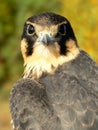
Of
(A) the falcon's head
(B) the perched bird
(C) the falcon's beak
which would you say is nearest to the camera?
(B) the perched bird

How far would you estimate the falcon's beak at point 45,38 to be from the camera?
248 inches

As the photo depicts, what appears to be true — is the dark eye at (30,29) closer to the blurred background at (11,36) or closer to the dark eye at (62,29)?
the dark eye at (62,29)

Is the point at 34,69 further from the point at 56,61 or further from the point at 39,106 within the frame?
the point at 39,106

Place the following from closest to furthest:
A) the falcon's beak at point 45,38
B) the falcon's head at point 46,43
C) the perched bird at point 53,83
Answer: the perched bird at point 53,83, the falcon's beak at point 45,38, the falcon's head at point 46,43

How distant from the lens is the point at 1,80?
16438mm

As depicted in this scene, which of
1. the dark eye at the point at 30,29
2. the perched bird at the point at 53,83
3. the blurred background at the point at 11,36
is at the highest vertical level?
the dark eye at the point at 30,29

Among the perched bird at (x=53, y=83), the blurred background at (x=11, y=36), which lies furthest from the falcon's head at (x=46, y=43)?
the blurred background at (x=11, y=36)

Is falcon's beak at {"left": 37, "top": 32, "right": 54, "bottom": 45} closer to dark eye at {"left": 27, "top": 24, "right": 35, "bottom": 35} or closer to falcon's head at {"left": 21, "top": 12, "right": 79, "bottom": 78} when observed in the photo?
falcon's head at {"left": 21, "top": 12, "right": 79, "bottom": 78}

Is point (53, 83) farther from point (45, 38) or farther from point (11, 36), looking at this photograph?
point (11, 36)

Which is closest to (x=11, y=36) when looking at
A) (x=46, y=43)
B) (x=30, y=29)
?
(x=30, y=29)

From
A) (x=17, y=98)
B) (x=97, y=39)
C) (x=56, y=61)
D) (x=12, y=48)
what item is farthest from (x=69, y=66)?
(x=12, y=48)

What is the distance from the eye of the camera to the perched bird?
19.2ft

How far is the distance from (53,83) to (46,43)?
0.40 metres

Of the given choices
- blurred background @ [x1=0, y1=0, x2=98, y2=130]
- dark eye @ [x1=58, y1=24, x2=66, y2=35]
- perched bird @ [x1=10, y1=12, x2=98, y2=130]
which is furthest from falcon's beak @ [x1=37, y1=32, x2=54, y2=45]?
blurred background @ [x1=0, y1=0, x2=98, y2=130]
